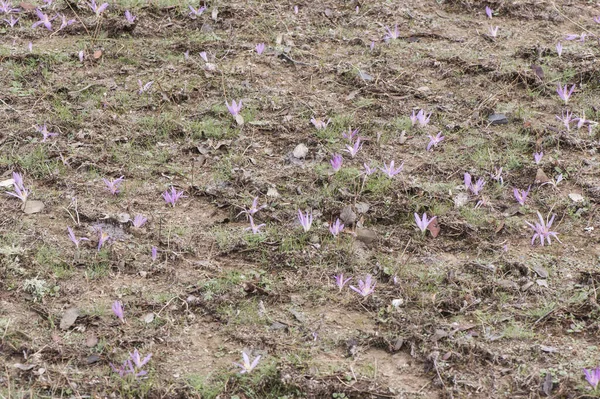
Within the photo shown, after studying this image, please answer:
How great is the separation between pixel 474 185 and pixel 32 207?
2.08 meters

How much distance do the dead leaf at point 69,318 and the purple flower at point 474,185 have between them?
186cm

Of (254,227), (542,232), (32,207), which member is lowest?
(32,207)

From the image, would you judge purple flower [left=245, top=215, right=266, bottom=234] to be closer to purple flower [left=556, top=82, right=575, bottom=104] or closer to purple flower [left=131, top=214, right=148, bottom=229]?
purple flower [left=131, top=214, right=148, bottom=229]

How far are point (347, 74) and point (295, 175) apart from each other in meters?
1.00

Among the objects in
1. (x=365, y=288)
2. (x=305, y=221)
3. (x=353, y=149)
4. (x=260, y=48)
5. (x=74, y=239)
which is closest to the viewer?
(x=365, y=288)

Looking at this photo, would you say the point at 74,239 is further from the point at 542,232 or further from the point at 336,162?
the point at 542,232

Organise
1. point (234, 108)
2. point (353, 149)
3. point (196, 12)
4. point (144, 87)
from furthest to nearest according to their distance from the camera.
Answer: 1. point (196, 12)
2. point (144, 87)
3. point (234, 108)
4. point (353, 149)

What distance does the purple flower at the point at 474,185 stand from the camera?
360cm

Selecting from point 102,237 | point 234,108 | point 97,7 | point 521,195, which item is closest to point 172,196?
point 102,237

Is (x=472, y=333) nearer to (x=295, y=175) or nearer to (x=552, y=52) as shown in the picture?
(x=295, y=175)

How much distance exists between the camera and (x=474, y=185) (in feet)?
12.0

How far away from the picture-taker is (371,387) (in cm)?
269

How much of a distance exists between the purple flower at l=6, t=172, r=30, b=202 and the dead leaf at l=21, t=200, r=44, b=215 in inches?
1.1

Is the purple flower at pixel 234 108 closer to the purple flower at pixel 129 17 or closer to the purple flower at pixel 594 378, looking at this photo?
the purple flower at pixel 129 17
